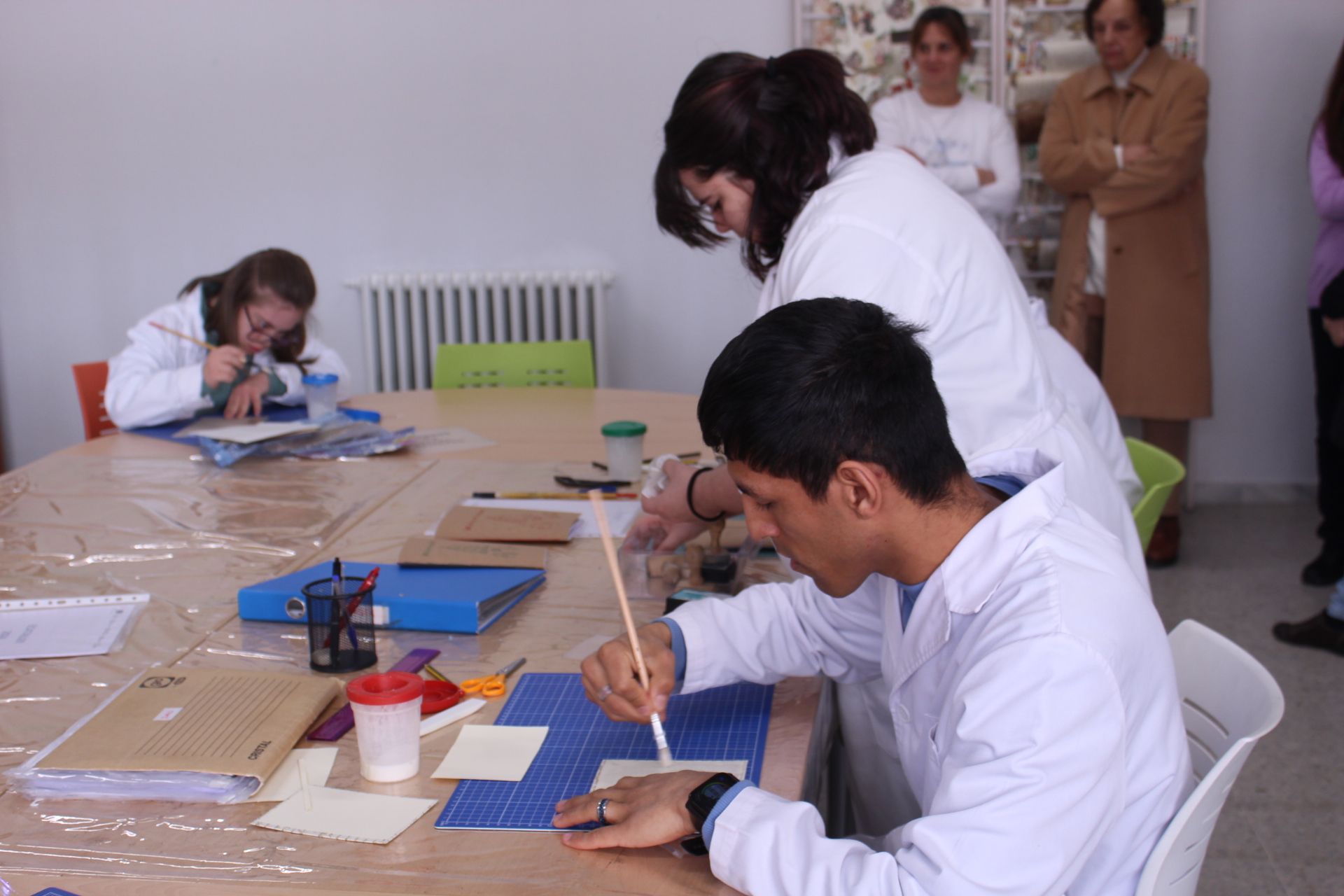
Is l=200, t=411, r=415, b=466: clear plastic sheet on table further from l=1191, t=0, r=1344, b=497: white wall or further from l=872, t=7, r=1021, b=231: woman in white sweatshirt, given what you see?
l=1191, t=0, r=1344, b=497: white wall

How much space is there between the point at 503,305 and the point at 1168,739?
12.0 ft

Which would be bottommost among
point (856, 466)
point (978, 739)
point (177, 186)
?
point (978, 739)

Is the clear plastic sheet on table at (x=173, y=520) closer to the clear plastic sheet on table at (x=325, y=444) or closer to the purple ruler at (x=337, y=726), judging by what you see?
the clear plastic sheet on table at (x=325, y=444)

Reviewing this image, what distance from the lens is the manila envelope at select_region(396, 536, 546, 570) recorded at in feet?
5.51

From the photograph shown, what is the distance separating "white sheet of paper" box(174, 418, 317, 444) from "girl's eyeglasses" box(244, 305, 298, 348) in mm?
237

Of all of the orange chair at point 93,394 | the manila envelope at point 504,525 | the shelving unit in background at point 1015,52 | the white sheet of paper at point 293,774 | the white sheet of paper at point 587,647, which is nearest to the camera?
the white sheet of paper at point 293,774

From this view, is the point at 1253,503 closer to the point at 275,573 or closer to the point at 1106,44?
the point at 1106,44

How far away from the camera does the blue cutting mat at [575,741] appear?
43.1 inches

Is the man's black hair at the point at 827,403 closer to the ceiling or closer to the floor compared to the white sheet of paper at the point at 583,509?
closer to the ceiling

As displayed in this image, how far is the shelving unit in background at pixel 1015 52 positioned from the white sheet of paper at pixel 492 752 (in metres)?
3.40

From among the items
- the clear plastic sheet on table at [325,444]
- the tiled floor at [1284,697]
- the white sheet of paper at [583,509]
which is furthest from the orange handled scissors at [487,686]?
the tiled floor at [1284,697]

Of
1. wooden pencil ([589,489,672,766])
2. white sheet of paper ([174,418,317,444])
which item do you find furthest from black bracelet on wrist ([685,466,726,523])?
white sheet of paper ([174,418,317,444])

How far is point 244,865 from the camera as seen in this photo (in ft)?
3.31

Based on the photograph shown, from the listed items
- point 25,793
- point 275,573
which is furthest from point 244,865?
point 275,573
